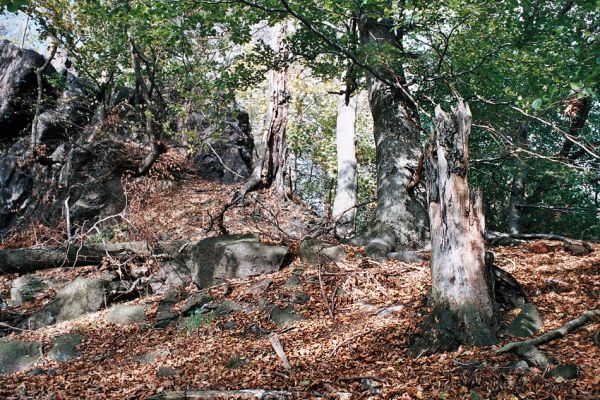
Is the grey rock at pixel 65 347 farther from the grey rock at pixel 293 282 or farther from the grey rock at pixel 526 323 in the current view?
the grey rock at pixel 526 323

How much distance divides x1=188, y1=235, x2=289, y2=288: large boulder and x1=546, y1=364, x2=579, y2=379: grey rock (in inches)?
182

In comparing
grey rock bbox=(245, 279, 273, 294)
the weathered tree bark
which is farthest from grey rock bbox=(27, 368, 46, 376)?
the weathered tree bark

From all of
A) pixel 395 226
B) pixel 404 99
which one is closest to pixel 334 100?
pixel 404 99

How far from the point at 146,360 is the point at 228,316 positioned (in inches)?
48.5

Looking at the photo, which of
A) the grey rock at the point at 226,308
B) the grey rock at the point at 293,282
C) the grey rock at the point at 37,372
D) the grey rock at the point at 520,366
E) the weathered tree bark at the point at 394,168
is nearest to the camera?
the grey rock at the point at 520,366

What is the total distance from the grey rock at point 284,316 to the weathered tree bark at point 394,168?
1846 millimetres

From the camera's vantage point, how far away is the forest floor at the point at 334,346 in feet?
11.1

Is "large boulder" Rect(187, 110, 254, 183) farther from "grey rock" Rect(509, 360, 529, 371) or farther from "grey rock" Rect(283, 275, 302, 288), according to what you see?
"grey rock" Rect(509, 360, 529, 371)

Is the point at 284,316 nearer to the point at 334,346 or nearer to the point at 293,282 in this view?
the point at 293,282

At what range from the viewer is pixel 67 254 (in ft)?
27.4

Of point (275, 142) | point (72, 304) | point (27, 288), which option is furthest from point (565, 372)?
point (275, 142)

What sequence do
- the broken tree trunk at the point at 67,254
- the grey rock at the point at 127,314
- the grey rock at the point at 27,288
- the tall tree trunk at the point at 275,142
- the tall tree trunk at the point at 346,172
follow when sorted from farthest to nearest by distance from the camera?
the tall tree trunk at the point at 346,172, the tall tree trunk at the point at 275,142, the broken tree trunk at the point at 67,254, the grey rock at the point at 27,288, the grey rock at the point at 127,314

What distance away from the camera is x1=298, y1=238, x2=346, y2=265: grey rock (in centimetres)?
693

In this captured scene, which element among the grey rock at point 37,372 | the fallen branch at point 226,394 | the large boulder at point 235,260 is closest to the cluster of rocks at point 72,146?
the large boulder at point 235,260
